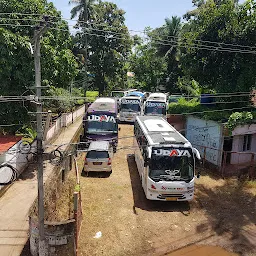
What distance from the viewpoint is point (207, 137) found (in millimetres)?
19328

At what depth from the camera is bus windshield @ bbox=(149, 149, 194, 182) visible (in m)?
12.8

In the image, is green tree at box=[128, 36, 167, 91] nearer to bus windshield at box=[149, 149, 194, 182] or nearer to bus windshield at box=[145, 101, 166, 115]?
bus windshield at box=[145, 101, 166, 115]

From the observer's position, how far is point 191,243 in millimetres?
10719

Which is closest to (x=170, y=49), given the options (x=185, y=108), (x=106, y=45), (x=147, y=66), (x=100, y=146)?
(x=147, y=66)

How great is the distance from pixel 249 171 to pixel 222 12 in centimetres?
1069

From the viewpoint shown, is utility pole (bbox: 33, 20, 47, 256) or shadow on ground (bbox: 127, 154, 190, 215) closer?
utility pole (bbox: 33, 20, 47, 256)

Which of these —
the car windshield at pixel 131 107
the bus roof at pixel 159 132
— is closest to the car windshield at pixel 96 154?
the bus roof at pixel 159 132

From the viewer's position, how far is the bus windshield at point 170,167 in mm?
12781

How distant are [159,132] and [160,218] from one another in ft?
13.5

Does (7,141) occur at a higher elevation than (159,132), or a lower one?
lower

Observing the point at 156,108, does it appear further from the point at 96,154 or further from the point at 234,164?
the point at 96,154

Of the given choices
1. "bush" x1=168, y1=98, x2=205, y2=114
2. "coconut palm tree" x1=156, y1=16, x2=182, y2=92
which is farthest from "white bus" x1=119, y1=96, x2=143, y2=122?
"coconut palm tree" x1=156, y1=16, x2=182, y2=92

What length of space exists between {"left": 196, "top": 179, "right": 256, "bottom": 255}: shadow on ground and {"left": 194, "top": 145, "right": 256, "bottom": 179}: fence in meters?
1.14

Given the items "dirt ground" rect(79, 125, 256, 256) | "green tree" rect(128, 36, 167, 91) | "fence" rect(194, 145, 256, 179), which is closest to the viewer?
"dirt ground" rect(79, 125, 256, 256)
